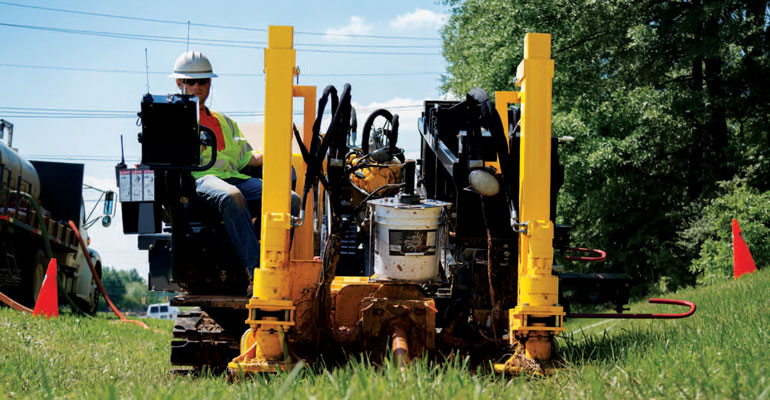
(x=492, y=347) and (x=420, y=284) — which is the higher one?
(x=420, y=284)

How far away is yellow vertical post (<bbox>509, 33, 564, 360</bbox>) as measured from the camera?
4.48 m

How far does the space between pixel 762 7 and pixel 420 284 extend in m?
16.9

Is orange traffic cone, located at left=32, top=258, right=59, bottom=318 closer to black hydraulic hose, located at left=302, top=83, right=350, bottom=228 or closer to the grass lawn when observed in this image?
the grass lawn

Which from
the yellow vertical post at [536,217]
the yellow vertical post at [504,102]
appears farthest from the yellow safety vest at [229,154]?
the yellow vertical post at [536,217]

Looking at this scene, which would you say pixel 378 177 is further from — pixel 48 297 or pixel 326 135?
pixel 48 297

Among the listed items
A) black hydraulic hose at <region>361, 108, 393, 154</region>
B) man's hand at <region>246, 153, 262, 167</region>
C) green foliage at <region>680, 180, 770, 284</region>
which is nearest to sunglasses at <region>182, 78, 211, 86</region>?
man's hand at <region>246, 153, 262, 167</region>

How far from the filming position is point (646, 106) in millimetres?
18500

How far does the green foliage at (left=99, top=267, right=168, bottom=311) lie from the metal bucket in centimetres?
8195

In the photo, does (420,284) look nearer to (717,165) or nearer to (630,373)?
A: (630,373)

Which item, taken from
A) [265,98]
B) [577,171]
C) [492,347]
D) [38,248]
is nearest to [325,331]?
[492,347]

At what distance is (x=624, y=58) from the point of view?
19.3m

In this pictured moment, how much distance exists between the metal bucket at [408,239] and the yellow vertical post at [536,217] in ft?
1.78

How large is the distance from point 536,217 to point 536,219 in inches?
0.5

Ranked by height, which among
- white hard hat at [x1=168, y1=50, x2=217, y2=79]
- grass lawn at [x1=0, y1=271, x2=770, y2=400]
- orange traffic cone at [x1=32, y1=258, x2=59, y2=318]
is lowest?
orange traffic cone at [x1=32, y1=258, x2=59, y2=318]
